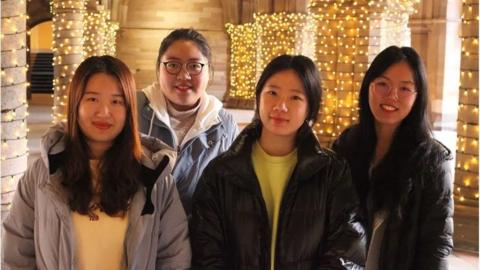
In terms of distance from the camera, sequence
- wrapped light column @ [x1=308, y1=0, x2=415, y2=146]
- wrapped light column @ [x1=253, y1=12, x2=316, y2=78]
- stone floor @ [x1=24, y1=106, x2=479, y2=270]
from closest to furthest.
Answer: stone floor @ [x1=24, y1=106, x2=479, y2=270] → wrapped light column @ [x1=308, y1=0, x2=415, y2=146] → wrapped light column @ [x1=253, y1=12, x2=316, y2=78]

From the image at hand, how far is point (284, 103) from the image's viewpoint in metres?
2.34

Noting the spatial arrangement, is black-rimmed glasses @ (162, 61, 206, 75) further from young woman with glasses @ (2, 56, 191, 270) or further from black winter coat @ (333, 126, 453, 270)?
black winter coat @ (333, 126, 453, 270)

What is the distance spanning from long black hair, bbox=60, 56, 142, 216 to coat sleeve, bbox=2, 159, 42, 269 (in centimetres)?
12

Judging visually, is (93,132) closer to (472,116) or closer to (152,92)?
(152,92)

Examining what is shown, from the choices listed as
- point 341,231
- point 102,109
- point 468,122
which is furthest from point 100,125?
point 468,122

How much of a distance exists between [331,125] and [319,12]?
188 centimetres

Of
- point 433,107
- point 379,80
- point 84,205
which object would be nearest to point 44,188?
point 84,205

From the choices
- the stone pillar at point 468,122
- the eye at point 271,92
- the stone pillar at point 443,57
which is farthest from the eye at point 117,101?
the stone pillar at point 443,57

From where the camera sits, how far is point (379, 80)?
105 inches

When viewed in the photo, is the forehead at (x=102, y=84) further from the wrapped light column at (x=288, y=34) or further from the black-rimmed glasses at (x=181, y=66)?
the wrapped light column at (x=288, y=34)

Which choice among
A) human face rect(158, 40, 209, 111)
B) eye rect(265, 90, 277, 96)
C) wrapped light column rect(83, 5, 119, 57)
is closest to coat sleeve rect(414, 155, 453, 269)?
eye rect(265, 90, 277, 96)

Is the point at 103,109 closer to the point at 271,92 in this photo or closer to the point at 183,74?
the point at 183,74

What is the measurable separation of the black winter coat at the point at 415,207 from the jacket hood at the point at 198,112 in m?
0.72

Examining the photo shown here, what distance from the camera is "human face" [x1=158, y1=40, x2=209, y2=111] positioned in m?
2.63
